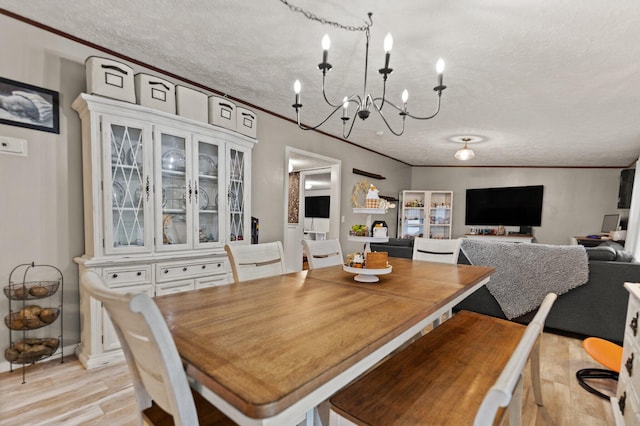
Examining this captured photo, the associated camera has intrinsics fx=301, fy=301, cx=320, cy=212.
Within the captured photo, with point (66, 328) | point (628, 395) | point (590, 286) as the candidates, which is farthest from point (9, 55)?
point (590, 286)

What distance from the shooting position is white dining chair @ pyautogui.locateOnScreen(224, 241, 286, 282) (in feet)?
5.64

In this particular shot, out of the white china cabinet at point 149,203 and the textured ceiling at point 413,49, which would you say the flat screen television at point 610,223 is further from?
the white china cabinet at point 149,203

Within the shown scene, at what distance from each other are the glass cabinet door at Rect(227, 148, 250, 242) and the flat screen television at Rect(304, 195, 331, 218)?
4.92 meters

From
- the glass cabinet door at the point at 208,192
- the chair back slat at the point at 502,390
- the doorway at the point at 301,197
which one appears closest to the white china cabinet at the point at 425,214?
the doorway at the point at 301,197

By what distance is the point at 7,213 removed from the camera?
6.47 ft

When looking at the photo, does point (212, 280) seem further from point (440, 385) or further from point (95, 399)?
point (440, 385)

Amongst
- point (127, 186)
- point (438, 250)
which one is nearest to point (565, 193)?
point (438, 250)

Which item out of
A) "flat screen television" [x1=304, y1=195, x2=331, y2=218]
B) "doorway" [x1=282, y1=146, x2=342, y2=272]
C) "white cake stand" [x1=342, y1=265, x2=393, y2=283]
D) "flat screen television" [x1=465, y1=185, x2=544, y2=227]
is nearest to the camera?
"white cake stand" [x1=342, y1=265, x2=393, y2=283]

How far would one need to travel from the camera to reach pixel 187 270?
2500 millimetres

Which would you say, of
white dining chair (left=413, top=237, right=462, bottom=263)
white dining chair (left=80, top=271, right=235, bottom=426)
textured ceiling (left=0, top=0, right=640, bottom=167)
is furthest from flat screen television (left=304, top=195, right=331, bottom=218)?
white dining chair (left=80, top=271, right=235, bottom=426)

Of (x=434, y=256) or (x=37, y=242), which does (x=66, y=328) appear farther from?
(x=434, y=256)

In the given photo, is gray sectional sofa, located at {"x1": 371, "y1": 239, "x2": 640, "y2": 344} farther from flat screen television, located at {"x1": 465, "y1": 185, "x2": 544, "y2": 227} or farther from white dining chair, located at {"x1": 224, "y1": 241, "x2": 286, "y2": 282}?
flat screen television, located at {"x1": 465, "y1": 185, "x2": 544, "y2": 227}

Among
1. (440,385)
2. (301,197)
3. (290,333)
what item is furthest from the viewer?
(301,197)

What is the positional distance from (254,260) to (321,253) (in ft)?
1.83
